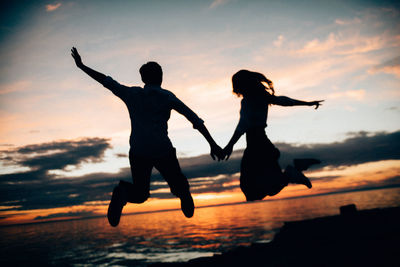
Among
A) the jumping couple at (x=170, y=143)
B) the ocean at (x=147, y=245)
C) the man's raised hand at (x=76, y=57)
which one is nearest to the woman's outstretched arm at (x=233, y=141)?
the jumping couple at (x=170, y=143)

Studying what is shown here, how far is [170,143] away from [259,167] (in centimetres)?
145

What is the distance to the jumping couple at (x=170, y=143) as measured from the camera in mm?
3268

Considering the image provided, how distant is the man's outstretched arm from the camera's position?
339cm

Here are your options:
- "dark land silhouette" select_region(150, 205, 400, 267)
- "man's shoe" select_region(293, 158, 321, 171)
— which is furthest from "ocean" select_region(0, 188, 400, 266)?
"man's shoe" select_region(293, 158, 321, 171)

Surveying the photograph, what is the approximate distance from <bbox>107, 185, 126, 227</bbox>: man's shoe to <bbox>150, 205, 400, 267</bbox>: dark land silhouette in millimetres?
9343

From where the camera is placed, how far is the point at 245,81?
397cm

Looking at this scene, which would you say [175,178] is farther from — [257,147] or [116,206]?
[257,147]

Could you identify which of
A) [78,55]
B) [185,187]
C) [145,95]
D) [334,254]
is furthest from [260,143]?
[334,254]

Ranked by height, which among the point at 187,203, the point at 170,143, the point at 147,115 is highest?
the point at 147,115

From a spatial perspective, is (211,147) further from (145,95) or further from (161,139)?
(145,95)

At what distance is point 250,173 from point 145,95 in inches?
76.3

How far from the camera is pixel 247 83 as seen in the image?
3.97m

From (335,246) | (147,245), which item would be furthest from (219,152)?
(147,245)

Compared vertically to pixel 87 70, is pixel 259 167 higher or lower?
lower
